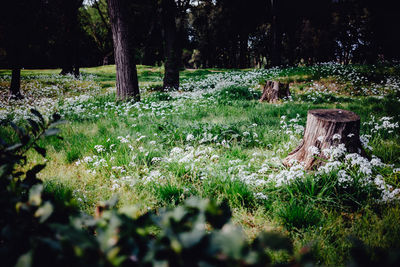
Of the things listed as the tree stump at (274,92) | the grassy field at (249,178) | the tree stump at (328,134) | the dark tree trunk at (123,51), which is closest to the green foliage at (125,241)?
the grassy field at (249,178)

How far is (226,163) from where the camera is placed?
10.3 feet

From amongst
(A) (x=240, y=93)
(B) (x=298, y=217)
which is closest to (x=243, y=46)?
(A) (x=240, y=93)

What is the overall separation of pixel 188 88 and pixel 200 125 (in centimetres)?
653

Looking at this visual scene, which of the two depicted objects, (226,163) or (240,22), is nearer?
(226,163)

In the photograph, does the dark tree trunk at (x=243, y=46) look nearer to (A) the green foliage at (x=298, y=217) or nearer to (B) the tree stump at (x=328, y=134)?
(B) the tree stump at (x=328, y=134)

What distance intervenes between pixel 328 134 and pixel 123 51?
6428 millimetres

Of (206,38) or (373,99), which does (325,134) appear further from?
(206,38)

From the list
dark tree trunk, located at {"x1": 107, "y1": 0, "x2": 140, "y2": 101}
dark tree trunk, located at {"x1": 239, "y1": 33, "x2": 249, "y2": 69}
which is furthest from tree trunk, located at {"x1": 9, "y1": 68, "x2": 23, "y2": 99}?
dark tree trunk, located at {"x1": 239, "y1": 33, "x2": 249, "y2": 69}

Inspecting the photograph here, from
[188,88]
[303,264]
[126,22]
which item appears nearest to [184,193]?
[303,264]

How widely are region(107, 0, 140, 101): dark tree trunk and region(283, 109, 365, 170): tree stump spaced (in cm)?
565

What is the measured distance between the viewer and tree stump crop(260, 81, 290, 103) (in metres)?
7.75

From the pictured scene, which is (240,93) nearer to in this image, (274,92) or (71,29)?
(274,92)

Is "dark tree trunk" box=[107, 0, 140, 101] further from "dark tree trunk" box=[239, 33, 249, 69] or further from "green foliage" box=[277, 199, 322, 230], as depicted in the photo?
"dark tree trunk" box=[239, 33, 249, 69]

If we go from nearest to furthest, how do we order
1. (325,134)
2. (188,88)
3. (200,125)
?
(325,134)
(200,125)
(188,88)
